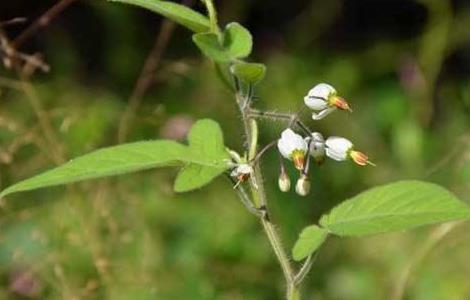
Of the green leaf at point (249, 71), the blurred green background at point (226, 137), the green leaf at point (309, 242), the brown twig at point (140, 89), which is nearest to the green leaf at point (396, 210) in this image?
the green leaf at point (309, 242)

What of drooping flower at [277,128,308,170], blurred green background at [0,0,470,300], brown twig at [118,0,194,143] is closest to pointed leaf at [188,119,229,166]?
drooping flower at [277,128,308,170]

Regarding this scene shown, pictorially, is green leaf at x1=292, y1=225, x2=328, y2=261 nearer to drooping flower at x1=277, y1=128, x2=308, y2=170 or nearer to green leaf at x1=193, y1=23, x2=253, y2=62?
drooping flower at x1=277, y1=128, x2=308, y2=170

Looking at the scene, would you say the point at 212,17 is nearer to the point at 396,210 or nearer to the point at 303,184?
the point at 303,184

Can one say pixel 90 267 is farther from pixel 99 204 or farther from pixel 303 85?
pixel 303 85

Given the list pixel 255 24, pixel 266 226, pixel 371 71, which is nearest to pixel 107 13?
pixel 255 24

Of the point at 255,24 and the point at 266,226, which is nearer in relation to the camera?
the point at 266,226

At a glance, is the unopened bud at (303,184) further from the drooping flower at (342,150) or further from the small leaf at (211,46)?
the small leaf at (211,46)
